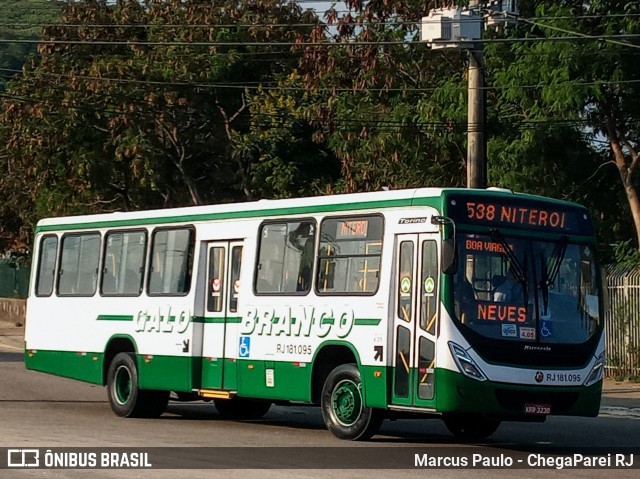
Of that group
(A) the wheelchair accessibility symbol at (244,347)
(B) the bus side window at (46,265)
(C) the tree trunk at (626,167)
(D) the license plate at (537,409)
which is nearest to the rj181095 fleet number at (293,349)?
(A) the wheelchair accessibility symbol at (244,347)

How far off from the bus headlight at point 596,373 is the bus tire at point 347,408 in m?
2.37

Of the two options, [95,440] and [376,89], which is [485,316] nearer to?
[95,440]

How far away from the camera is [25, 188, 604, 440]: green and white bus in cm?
1490

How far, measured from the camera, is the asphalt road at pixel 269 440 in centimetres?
1309

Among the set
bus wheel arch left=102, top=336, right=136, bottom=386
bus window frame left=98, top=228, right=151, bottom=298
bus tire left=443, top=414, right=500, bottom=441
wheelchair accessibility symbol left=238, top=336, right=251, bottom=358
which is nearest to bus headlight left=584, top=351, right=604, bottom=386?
bus tire left=443, top=414, right=500, bottom=441

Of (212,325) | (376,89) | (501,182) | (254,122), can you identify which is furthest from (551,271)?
(254,122)

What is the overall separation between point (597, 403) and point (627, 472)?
216cm

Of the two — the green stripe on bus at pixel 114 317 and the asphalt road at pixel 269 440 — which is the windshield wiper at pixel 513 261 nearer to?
the asphalt road at pixel 269 440

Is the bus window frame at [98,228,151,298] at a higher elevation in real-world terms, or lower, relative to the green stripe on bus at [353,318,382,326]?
higher

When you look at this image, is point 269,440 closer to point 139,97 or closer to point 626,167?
point 626,167

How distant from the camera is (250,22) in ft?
139

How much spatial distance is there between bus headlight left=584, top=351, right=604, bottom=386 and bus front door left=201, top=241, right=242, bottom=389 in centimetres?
471

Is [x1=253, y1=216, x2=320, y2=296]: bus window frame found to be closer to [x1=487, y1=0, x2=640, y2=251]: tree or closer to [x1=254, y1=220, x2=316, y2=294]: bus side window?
[x1=254, y1=220, x2=316, y2=294]: bus side window

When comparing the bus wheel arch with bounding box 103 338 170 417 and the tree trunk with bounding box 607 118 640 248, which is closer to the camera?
the bus wheel arch with bounding box 103 338 170 417
